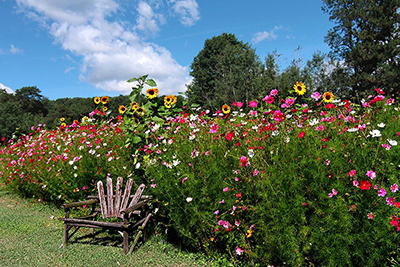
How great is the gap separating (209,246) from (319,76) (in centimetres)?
2489

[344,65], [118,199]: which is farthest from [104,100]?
[344,65]

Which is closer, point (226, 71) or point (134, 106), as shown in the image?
point (134, 106)

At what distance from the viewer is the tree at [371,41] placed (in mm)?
22516

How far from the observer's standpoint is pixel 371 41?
2384 centimetres

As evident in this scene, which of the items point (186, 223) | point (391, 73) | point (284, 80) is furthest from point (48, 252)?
point (391, 73)

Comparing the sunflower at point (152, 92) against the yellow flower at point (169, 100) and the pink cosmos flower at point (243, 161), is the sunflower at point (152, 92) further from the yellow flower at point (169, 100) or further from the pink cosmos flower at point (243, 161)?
the pink cosmos flower at point (243, 161)

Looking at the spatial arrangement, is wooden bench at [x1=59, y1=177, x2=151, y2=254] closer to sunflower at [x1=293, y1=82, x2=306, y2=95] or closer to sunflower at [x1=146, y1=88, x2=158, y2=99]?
sunflower at [x1=146, y1=88, x2=158, y2=99]

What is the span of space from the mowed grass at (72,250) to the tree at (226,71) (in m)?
19.2

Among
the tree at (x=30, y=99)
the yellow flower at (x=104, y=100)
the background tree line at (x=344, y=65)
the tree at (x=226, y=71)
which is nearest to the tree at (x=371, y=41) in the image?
the background tree line at (x=344, y=65)

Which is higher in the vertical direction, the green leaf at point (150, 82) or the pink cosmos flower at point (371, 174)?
the green leaf at point (150, 82)

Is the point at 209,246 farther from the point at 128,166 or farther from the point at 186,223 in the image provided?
the point at 128,166

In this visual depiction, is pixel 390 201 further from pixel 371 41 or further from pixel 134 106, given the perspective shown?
pixel 371 41

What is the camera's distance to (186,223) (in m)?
3.22

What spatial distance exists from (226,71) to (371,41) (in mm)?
12765
